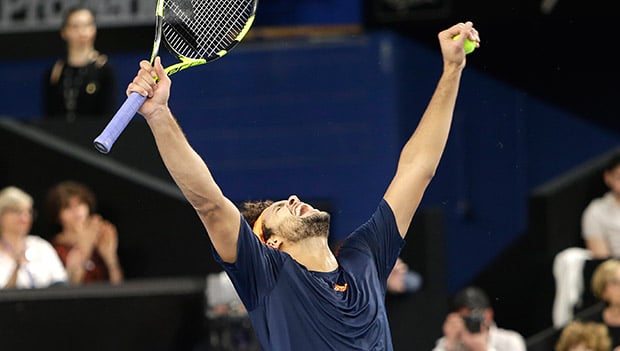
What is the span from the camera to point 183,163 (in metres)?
4.47

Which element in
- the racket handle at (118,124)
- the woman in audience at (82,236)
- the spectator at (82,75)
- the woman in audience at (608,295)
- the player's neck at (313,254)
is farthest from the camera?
the spectator at (82,75)

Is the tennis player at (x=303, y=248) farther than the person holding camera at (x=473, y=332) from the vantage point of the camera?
No

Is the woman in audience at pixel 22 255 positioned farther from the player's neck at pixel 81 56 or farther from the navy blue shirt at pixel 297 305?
the navy blue shirt at pixel 297 305

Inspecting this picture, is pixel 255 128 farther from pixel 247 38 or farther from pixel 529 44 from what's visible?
pixel 529 44

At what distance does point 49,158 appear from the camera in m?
9.48

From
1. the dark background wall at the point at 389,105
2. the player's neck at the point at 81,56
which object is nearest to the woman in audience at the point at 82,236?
the player's neck at the point at 81,56

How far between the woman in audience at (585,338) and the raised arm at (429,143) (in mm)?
2981

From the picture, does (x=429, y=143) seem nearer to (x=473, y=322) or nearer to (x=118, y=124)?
(x=118, y=124)

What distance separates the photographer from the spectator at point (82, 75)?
30.1ft

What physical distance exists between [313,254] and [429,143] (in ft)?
2.06

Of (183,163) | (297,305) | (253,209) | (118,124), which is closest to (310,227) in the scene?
(297,305)

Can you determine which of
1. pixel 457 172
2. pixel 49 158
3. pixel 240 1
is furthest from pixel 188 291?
pixel 457 172

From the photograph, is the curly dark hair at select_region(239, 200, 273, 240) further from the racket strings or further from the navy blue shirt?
the racket strings

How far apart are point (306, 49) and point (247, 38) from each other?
634mm
